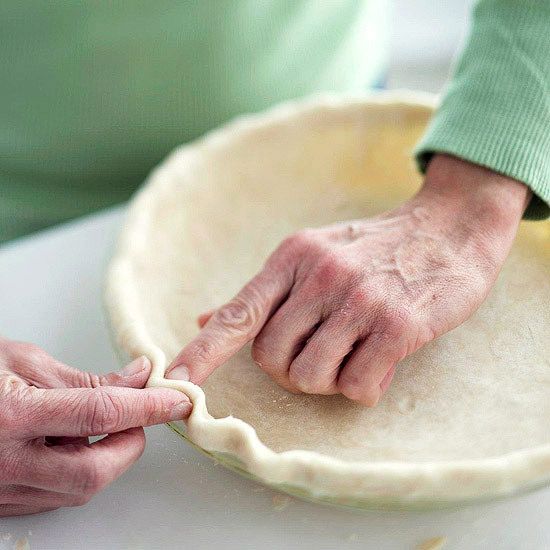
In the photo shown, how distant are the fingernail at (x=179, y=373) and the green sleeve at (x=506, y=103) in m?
0.36

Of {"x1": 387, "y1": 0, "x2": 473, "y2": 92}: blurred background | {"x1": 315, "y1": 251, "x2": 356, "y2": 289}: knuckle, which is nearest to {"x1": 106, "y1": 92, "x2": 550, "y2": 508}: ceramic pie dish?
{"x1": 315, "y1": 251, "x2": 356, "y2": 289}: knuckle

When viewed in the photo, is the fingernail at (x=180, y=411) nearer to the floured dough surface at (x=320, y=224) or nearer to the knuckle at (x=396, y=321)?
the floured dough surface at (x=320, y=224)

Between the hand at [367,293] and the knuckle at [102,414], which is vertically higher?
the hand at [367,293]

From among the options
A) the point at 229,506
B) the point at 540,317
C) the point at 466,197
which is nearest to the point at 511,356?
the point at 540,317

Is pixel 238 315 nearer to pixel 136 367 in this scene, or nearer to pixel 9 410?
pixel 136 367

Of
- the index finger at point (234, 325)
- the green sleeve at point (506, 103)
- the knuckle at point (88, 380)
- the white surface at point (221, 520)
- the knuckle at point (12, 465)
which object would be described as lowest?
the white surface at point (221, 520)

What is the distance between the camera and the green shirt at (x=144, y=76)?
3.03 feet

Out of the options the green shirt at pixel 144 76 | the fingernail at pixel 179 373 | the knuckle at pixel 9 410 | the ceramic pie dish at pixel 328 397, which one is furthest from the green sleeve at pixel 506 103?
the knuckle at pixel 9 410

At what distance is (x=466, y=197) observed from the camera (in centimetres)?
74

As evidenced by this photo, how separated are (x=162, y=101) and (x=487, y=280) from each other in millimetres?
547

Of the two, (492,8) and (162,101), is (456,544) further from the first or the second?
(162,101)

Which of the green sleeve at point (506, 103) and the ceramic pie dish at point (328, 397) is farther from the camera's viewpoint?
the green sleeve at point (506, 103)

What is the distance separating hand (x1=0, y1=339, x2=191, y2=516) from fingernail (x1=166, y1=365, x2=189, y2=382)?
30 millimetres

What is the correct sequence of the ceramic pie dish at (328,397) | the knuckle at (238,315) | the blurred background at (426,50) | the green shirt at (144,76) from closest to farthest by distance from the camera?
the ceramic pie dish at (328,397)
the knuckle at (238,315)
the green shirt at (144,76)
the blurred background at (426,50)
